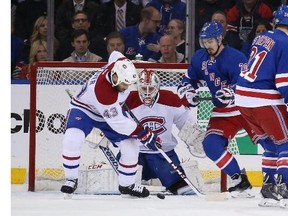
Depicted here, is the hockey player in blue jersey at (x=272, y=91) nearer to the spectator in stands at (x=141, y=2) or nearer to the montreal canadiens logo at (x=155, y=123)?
the montreal canadiens logo at (x=155, y=123)

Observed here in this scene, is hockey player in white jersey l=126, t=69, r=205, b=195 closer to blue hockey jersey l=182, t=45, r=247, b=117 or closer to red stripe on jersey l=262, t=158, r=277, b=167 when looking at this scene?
blue hockey jersey l=182, t=45, r=247, b=117

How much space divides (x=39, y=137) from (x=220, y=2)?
1.77 meters

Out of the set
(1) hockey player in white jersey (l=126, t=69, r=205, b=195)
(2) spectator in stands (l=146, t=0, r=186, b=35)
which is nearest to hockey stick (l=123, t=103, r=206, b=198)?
(1) hockey player in white jersey (l=126, t=69, r=205, b=195)

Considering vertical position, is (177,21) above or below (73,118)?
above

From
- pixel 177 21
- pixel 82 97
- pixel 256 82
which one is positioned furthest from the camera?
pixel 177 21

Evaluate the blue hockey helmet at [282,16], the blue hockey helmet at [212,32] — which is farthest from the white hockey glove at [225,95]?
the blue hockey helmet at [282,16]

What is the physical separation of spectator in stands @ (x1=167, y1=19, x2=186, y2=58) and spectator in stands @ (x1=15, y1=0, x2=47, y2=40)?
1034mm

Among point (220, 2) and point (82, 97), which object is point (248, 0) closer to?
point (220, 2)

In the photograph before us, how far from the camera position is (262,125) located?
5.03 meters

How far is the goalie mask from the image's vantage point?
6305 mm

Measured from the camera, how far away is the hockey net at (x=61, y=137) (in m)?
6.66

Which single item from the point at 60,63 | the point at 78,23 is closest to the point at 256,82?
the point at 60,63

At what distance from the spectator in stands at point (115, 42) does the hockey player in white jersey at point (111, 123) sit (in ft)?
3.86

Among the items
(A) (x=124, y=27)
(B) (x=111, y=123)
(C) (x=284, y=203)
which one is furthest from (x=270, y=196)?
(A) (x=124, y=27)
